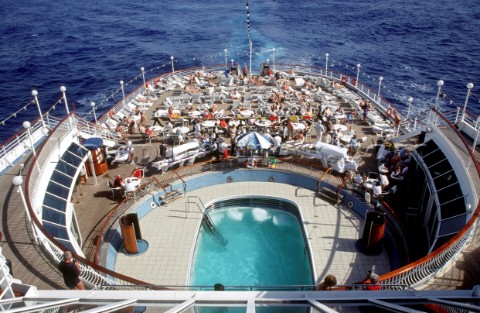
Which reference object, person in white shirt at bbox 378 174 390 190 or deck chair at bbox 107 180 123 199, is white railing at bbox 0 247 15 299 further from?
person in white shirt at bbox 378 174 390 190

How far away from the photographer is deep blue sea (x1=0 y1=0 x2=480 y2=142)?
4784cm

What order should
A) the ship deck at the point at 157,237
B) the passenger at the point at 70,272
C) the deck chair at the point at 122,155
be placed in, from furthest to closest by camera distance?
the deck chair at the point at 122,155
the ship deck at the point at 157,237
the passenger at the point at 70,272

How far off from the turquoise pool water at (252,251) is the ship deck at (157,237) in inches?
28.2

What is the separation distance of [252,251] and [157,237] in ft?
14.3

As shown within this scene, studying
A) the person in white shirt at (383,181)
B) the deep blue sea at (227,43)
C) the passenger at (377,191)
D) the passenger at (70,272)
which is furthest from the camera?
the deep blue sea at (227,43)

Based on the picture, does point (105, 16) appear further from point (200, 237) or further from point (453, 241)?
point (453, 241)

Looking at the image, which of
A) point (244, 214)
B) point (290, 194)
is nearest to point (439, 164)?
point (290, 194)

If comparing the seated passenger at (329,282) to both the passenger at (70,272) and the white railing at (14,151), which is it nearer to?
the passenger at (70,272)

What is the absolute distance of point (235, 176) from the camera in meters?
21.4

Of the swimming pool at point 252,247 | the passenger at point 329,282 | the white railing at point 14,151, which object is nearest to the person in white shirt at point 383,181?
the swimming pool at point 252,247

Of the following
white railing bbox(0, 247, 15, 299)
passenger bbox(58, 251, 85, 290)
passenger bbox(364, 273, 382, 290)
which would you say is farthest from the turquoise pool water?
white railing bbox(0, 247, 15, 299)

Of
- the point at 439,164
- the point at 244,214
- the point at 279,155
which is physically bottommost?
the point at 244,214

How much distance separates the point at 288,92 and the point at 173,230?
18405mm

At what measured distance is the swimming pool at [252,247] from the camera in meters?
15.7
